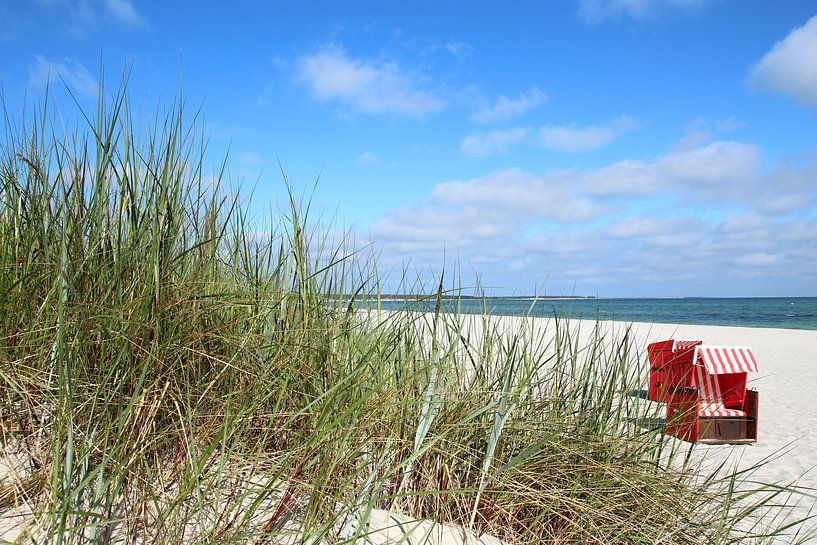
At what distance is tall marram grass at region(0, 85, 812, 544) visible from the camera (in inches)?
52.0

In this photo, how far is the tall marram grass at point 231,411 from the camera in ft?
4.33

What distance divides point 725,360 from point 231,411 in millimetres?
5764

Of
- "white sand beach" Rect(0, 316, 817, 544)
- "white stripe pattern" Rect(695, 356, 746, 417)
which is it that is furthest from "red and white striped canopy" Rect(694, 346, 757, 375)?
"white sand beach" Rect(0, 316, 817, 544)

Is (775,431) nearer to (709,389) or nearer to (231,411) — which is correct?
(709,389)

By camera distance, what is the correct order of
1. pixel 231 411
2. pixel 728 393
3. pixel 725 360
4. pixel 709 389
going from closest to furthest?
pixel 231 411 → pixel 728 393 → pixel 709 389 → pixel 725 360

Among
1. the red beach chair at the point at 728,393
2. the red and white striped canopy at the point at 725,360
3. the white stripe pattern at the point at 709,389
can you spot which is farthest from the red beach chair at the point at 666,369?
the red and white striped canopy at the point at 725,360

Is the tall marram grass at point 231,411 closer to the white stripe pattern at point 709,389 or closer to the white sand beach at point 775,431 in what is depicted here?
the white sand beach at point 775,431

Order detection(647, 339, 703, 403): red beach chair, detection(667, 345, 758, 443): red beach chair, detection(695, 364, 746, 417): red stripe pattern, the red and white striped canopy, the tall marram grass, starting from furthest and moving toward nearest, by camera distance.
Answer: the red and white striped canopy
detection(695, 364, 746, 417): red stripe pattern
detection(667, 345, 758, 443): red beach chair
detection(647, 339, 703, 403): red beach chair
the tall marram grass

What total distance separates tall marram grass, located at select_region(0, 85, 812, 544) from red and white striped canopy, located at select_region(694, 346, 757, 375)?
4.11 m

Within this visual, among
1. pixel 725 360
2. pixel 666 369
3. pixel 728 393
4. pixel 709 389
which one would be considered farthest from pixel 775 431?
pixel 666 369

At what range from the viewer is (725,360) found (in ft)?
19.2

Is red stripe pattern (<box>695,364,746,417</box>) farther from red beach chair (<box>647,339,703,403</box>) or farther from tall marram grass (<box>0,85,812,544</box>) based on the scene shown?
tall marram grass (<box>0,85,812,544</box>)

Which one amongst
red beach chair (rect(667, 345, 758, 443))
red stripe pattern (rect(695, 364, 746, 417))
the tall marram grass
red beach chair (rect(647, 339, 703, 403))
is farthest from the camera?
red stripe pattern (rect(695, 364, 746, 417))

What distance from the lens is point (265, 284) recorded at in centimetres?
209
